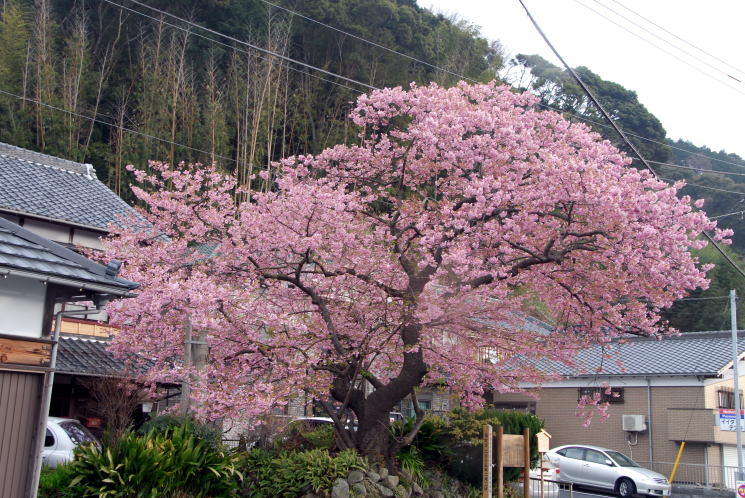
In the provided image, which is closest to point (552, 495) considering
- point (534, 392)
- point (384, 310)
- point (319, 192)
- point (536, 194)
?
point (534, 392)

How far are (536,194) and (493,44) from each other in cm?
4251

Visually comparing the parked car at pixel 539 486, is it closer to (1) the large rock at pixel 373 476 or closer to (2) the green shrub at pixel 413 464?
(2) the green shrub at pixel 413 464

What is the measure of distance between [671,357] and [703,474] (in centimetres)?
446

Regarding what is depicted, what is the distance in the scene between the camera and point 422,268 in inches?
538

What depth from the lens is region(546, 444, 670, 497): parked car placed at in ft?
65.6

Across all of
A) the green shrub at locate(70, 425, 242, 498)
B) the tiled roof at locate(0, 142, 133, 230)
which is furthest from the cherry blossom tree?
the tiled roof at locate(0, 142, 133, 230)

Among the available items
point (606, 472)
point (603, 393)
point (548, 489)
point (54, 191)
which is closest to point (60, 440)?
point (54, 191)

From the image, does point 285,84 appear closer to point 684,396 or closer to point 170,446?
point 684,396

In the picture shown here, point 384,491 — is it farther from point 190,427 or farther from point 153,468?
point 153,468

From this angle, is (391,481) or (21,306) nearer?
(21,306)

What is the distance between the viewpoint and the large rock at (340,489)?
38.8ft

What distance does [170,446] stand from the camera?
10867 mm

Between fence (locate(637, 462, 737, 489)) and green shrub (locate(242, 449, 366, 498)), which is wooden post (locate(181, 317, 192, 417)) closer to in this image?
green shrub (locate(242, 449, 366, 498))

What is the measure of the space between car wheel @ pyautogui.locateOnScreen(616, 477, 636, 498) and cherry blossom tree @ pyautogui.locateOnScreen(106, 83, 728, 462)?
8091 mm
